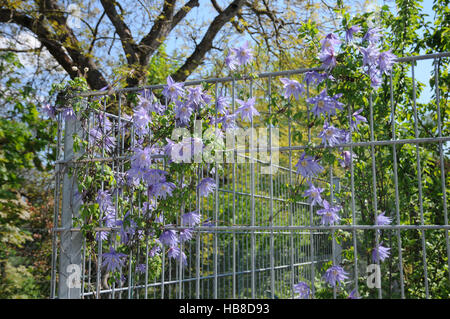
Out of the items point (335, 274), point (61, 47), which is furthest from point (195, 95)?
point (61, 47)

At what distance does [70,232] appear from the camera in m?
3.49

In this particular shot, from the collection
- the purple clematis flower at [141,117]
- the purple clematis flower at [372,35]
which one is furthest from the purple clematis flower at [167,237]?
the purple clematis flower at [372,35]

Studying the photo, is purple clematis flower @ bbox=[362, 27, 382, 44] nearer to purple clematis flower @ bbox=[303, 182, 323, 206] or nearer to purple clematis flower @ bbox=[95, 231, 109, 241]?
purple clematis flower @ bbox=[303, 182, 323, 206]

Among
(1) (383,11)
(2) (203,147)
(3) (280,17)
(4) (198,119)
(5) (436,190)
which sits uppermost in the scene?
(3) (280,17)

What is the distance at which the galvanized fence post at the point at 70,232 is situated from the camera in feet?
11.2

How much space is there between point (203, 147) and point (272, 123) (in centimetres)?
48

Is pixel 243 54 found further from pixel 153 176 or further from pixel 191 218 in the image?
pixel 191 218

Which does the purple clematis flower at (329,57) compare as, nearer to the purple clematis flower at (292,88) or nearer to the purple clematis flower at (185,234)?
the purple clematis flower at (292,88)

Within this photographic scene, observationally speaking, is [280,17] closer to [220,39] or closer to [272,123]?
[220,39]

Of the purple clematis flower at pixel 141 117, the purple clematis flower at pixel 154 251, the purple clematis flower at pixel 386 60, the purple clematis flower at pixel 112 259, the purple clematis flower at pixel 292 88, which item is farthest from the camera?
the purple clematis flower at pixel 154 251

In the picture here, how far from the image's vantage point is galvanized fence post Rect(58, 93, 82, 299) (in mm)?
3428
